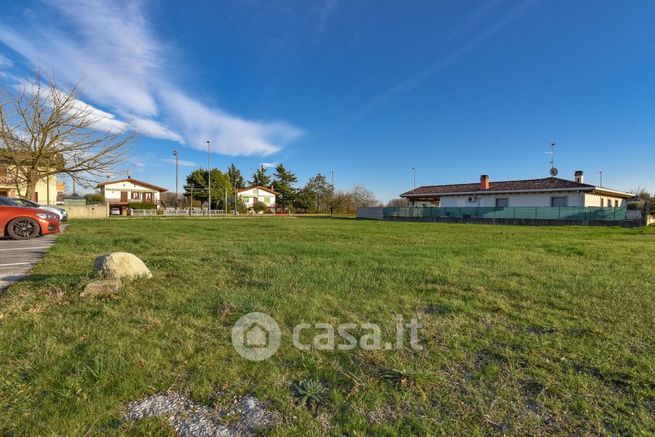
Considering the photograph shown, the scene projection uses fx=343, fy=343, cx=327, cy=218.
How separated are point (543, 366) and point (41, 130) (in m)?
24.6

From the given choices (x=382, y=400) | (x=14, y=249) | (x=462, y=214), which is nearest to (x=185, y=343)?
(x=382, y=400)

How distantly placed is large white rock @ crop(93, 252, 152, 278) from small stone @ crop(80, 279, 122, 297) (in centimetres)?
34

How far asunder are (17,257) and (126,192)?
5700 centimetres

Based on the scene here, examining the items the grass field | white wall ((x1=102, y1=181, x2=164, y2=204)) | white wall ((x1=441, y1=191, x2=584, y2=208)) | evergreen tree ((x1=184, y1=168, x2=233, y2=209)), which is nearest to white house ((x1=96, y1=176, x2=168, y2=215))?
white wall ((x1=102, y1=181, x2=164, y2=204))

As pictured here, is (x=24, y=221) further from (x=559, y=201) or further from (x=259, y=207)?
(x=259, y=207)

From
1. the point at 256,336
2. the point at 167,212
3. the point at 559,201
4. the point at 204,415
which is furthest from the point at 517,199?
the point at 167,212

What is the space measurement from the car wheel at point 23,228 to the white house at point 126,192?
1867 inches

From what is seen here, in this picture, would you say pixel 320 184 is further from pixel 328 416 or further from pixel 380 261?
pixel 328 416

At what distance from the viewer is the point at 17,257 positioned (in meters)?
6.78

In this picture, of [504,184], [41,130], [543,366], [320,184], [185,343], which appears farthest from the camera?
[320,184]

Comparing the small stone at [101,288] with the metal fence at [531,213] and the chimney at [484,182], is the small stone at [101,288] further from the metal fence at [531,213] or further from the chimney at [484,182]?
the chimney at [484,182]

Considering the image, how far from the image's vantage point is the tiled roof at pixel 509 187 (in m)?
29.4

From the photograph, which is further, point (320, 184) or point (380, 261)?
point (320, 184)

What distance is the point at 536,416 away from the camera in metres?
1.91
